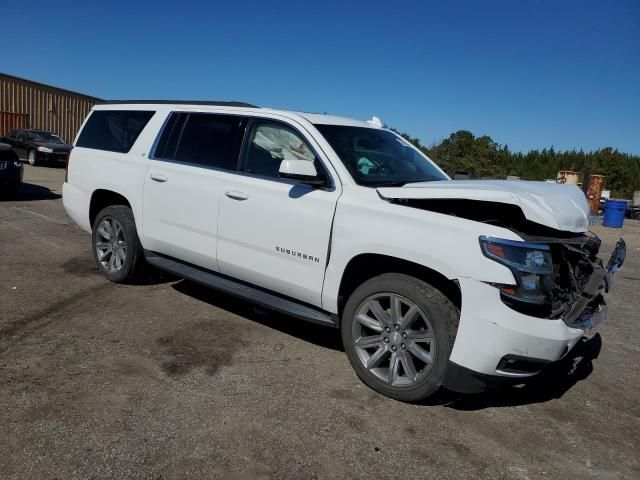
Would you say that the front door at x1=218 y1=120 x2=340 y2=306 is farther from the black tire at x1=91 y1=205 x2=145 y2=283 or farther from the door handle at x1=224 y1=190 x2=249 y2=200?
the black tire at x1=91 y1=205 x2=145 y2=283

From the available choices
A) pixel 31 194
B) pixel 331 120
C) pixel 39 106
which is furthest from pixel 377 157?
pixel 39 106

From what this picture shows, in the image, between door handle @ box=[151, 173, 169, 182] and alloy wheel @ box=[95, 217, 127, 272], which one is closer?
door handle @ box=[151, 173, 169, 182]

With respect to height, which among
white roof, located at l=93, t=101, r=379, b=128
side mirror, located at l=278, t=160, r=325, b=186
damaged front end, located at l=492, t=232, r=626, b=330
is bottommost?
damaged front end, located at l=492, t=232, r=626, b=330

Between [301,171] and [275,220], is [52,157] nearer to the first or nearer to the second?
[275,220]

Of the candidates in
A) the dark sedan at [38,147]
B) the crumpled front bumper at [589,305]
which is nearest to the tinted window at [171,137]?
the crumpled front bumper at [589,305]

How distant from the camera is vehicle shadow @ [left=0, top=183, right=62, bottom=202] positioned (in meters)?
12.0

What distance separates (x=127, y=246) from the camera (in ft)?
18.2

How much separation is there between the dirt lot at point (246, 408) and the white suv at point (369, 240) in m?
0.39

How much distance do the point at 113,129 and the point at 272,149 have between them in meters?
2.32

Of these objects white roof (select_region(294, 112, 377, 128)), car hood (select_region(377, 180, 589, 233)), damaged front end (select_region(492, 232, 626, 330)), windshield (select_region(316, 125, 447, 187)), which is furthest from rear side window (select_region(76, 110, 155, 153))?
damaged front end (select_region(492, 232, 626, 330))

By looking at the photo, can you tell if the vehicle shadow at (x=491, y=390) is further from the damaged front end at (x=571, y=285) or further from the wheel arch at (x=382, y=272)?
the wheel arch at (x=382, y=272)

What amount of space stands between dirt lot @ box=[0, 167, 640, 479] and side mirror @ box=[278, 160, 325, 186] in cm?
138

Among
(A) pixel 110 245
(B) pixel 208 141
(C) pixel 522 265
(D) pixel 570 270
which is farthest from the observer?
(A) pixel 110 245

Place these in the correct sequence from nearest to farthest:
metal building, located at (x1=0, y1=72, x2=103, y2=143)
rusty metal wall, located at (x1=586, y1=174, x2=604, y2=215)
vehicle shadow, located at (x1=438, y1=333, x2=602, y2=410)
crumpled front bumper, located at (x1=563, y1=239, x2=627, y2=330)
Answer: crumpled front bumper, located at (x1=563, y1=239, x2=627, y2=330) < vehicle shadow, located at (x1=438, y1=333, x2=602, y2=410) < rusty metal wall, located at (x1=586, y1=174, x2=604, y2=215) < metal building, located at (x1=0, y1=72, x2=103, y2=143)
